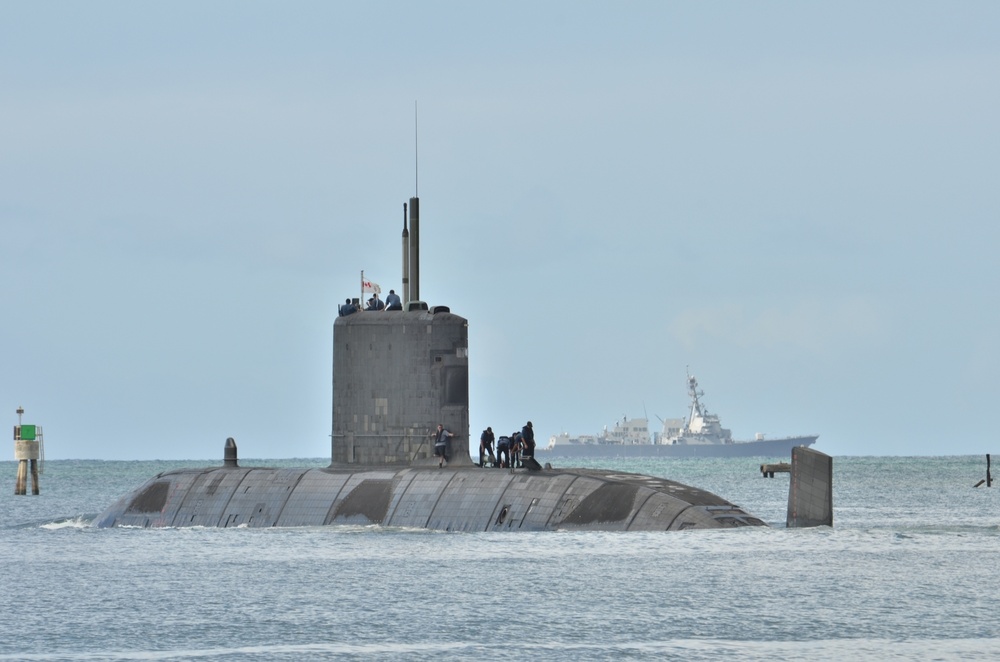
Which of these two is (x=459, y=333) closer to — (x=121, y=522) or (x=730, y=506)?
(x=730, y=506)

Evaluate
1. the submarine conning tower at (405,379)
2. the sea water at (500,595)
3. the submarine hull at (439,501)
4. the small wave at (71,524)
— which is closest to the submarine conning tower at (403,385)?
the submarine conning tower at (405,379)

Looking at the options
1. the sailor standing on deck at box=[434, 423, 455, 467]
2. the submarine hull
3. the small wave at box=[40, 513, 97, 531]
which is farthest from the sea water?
the small wave at box=[40, 513, 97, 531]

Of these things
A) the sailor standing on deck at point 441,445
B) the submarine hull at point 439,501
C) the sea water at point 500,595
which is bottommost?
the sea water at point 500,595

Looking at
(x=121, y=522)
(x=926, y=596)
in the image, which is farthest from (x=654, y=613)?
(x=121, y=522)

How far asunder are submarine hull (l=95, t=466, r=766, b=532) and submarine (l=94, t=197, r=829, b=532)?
0.10ft

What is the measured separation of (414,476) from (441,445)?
2.92ft

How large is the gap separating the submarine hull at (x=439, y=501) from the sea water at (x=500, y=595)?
458 mm

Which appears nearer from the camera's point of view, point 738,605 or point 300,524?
point 738,605

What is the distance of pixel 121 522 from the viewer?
129ft

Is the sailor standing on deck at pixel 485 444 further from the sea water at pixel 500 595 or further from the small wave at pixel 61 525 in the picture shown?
the small wave at pixel 61 525

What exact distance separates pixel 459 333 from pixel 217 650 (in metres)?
13.8

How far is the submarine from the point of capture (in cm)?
3150

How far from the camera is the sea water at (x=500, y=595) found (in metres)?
21.5

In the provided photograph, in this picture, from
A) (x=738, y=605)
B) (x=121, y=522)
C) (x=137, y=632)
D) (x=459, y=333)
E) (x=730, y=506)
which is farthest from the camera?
(x=121, y=522)
